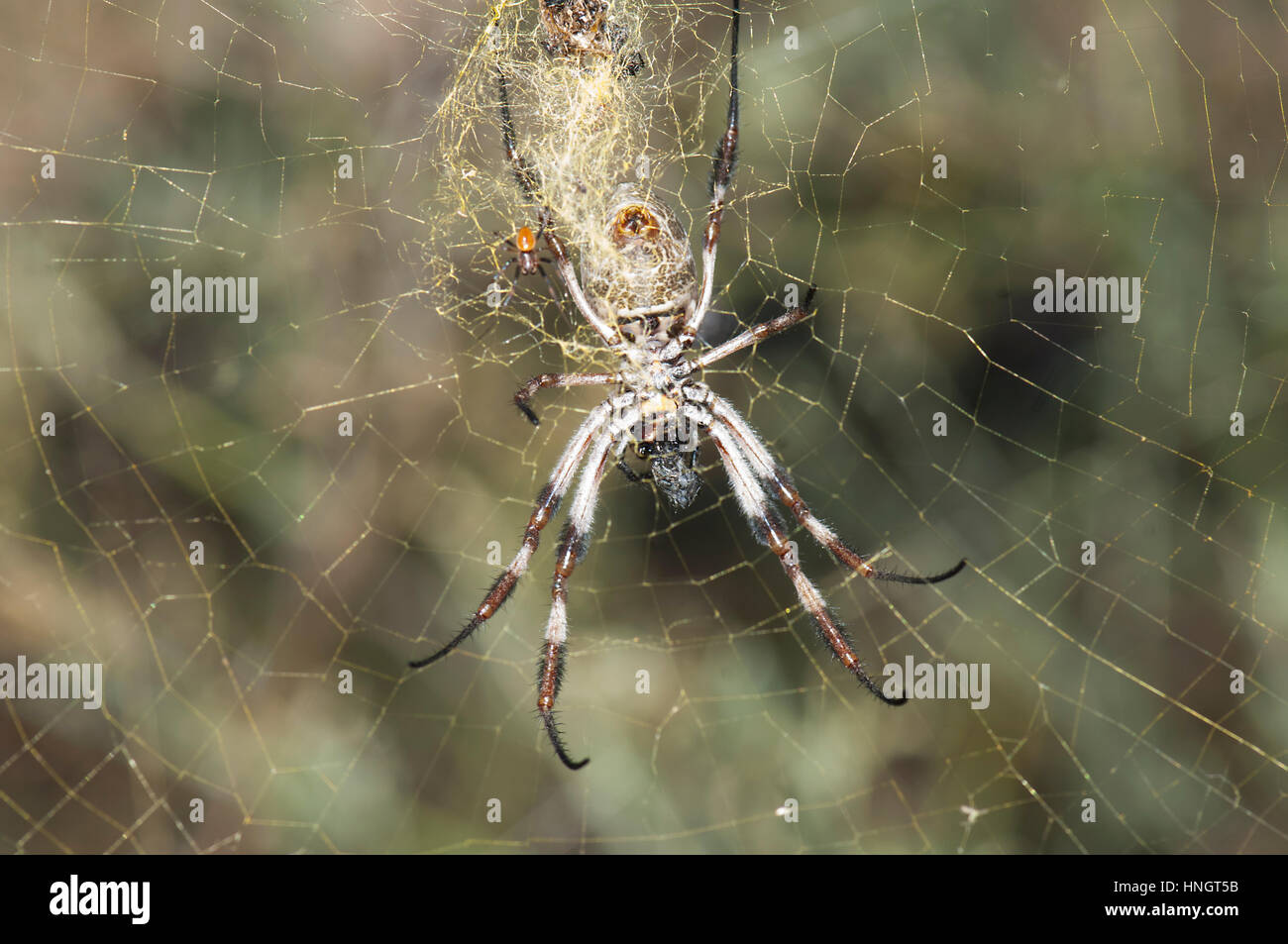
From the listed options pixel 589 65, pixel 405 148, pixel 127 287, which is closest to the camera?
pixel 589 65

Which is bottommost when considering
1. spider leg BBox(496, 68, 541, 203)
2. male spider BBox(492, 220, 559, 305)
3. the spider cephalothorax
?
the spider cephalothorax

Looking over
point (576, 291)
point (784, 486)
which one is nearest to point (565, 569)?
point (784, 486)

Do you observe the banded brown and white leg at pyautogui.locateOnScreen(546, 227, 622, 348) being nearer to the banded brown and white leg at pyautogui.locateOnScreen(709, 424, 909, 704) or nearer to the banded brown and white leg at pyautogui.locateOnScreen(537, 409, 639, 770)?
the banded brown and white leg at pyautogui.locateOnScreen(537, 409, 639, 770)

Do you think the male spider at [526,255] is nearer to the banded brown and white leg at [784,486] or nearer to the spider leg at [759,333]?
the spider leg at [759,333]

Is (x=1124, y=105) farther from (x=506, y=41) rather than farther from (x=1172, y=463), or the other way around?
(x=506, y=41)

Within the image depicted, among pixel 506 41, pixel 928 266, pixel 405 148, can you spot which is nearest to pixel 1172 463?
pixel 928 266

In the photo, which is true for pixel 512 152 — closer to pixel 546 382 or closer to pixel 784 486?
pixel 546 382

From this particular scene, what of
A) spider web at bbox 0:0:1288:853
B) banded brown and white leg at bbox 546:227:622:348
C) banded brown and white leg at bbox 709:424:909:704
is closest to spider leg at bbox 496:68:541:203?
spider web at bbox 0:0:1288:853
